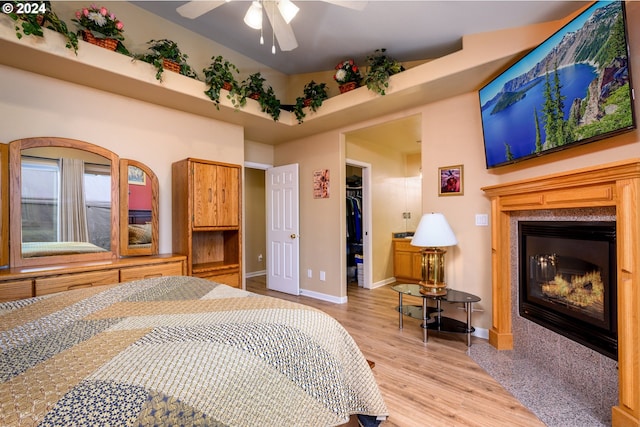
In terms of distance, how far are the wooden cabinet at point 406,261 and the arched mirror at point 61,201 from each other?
13.8 feet

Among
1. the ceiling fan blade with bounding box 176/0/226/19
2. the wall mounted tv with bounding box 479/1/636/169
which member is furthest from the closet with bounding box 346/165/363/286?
the ceiling fan blade with bounding box 176/0/226/19

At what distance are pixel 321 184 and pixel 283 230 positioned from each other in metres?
1.00

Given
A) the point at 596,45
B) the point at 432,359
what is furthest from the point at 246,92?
the point at 432,359

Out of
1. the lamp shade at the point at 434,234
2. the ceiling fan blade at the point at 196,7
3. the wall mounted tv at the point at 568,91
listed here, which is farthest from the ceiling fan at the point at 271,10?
the lamp shade at the point at 434,234

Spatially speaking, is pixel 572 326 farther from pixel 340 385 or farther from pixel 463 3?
pixel 463 3

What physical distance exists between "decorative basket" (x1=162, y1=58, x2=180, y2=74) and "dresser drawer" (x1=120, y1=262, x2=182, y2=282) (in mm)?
1896

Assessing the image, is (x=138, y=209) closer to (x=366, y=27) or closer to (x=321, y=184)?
(x=321, y=184)

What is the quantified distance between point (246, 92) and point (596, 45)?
3.01 meters

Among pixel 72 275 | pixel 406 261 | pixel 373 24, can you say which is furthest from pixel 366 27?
pixel 406 261

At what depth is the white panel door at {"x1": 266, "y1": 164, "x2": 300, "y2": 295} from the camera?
4336 mm

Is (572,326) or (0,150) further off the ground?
(0,150)

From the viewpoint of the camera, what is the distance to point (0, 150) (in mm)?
2244

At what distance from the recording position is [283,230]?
14.8 feet

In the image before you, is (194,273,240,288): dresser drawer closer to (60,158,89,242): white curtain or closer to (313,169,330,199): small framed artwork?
(60,158,89,242): white curtain
